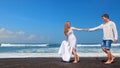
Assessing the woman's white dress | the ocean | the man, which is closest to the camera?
the man

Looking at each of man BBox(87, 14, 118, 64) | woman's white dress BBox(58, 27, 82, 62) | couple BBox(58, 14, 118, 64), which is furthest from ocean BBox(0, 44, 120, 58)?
man BBox(87, 14, 118, 64)

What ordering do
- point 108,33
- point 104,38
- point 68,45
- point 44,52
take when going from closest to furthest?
point 108,33 → point 104,38 → point 68,45 → point 44,52

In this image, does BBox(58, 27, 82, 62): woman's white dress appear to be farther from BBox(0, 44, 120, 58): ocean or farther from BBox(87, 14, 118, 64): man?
BBox(0, 44, 120, 58): ocean

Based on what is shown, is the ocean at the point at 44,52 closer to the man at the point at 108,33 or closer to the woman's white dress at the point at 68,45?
the woman's white dress at the point at 68,45

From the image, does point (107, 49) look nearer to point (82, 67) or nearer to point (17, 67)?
point (82, 67)

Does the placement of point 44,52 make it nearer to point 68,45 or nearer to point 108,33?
point 68,45

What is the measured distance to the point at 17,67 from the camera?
30.2 feet

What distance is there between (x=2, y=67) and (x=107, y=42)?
14.9 feet

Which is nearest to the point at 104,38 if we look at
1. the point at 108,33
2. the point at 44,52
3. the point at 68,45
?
the point at 108,33

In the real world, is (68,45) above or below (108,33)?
below

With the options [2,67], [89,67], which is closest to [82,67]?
[89,67]

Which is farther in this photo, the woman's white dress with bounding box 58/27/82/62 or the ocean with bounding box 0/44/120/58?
the ocean with bounding box 0/44/120/58

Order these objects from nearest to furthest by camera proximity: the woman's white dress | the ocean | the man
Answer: the man
the woman's white dress
the ocean

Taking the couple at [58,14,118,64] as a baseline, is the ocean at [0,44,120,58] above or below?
below
